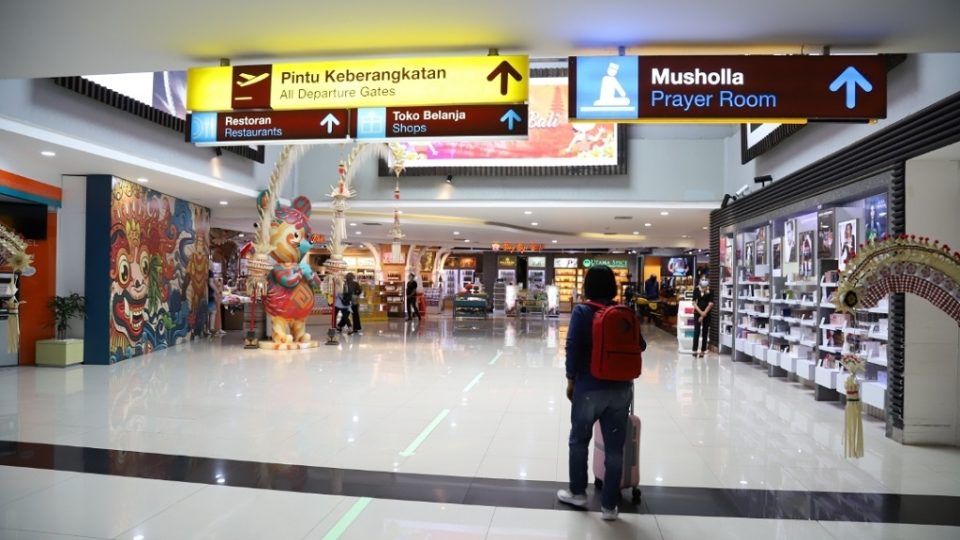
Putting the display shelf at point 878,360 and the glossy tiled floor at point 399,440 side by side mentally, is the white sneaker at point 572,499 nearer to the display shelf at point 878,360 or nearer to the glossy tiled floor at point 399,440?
the glossy tiled floor at point 399,440

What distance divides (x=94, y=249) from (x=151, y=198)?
156cm

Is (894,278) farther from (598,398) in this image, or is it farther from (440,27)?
(440,27)

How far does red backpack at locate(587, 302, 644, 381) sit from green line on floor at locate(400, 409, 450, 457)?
1.95 m

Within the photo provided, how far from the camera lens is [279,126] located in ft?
15.2

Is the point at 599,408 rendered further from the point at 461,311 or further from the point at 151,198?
the point at 461,311

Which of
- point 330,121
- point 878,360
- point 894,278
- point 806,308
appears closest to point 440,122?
point 330,121

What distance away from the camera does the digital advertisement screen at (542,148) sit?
11.7 m

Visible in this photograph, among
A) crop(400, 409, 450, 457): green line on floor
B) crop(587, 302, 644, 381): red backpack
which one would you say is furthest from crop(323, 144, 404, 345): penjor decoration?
crop(587, 302, 644, 381): red backpack

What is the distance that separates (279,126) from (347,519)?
9.54ft

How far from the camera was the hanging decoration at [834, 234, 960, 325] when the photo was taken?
3.95 m

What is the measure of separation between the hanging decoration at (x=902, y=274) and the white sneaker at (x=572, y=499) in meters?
2.18

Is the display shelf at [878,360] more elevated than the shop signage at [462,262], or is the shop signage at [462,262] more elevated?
the shop signage at [462,262]

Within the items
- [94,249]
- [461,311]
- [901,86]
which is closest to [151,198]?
[94,249]

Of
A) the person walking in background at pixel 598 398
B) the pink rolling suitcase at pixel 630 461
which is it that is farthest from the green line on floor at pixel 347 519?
the pink rolling suitcase at pixel 630 461
